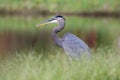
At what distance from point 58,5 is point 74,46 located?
62.3 ft

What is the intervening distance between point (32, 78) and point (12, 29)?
1482cm

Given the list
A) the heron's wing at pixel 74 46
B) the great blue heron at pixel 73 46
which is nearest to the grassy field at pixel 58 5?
the great blue heron at pixel 73 46

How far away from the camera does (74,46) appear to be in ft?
31.1

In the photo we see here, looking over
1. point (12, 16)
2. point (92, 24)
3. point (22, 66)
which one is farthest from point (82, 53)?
point (12, 16)

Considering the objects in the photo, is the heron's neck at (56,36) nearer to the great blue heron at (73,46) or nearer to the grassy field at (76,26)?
the great blue heron at (73,46)

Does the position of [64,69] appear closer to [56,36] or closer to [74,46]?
[74,46]

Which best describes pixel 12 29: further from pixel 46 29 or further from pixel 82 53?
pixel 82 53

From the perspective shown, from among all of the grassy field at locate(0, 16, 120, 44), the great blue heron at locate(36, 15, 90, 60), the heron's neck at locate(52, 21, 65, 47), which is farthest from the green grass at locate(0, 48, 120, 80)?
the grassy field at locate(0, 16, 120, 44)

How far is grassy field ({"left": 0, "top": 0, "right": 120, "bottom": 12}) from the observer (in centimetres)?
2800

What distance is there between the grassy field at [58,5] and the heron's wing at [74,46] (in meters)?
18.1

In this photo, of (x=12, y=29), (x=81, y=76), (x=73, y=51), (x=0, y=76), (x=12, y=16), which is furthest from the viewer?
(x=12, y=16)

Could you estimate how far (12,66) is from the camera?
26.8 ft

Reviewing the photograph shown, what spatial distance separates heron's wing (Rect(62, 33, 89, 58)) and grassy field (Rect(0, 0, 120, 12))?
18084mm

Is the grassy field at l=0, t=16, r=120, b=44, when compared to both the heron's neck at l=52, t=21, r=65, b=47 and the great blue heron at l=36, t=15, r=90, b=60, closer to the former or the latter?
the heron's neck at l=52, t=21, r=65, b=47
